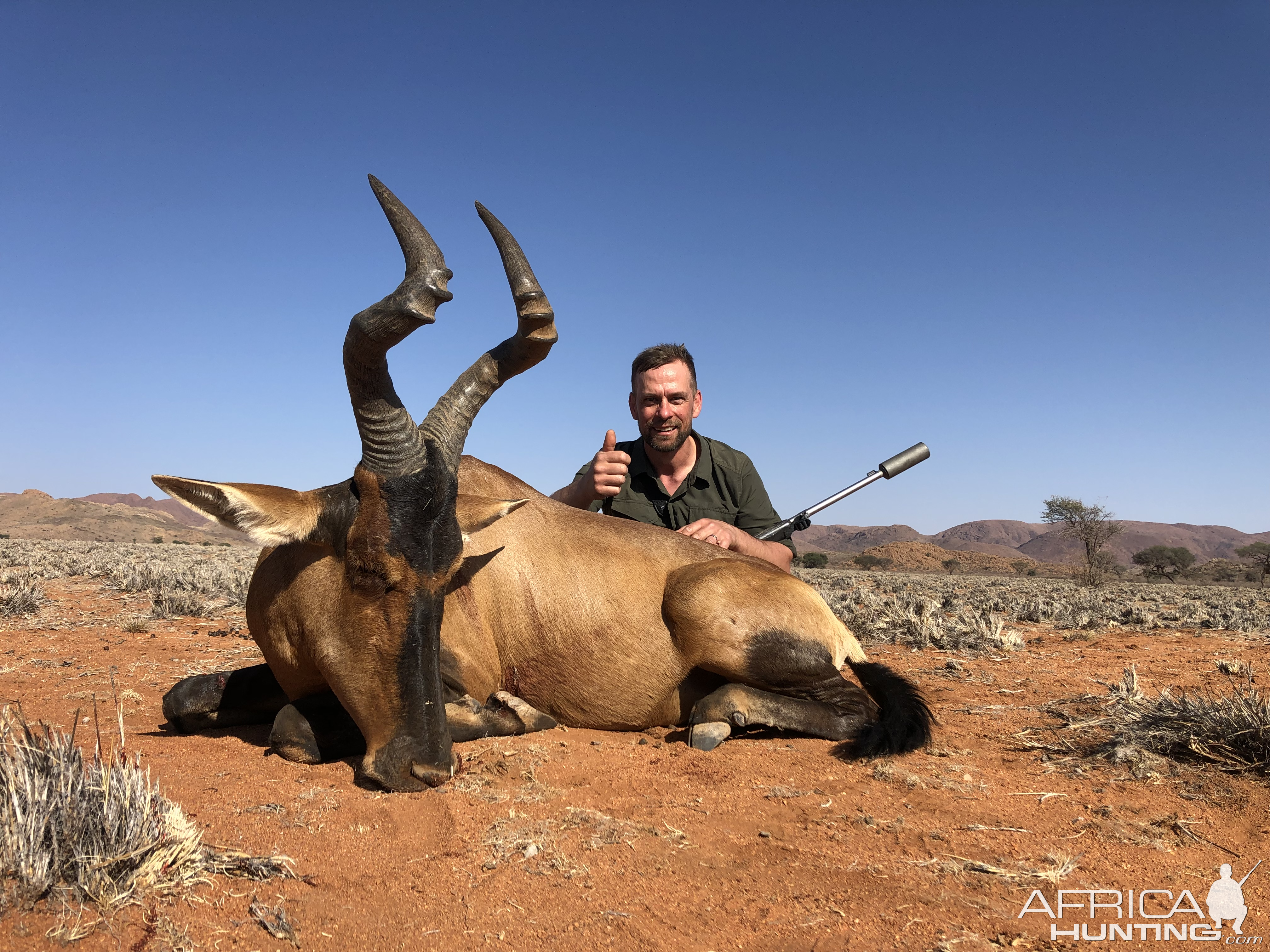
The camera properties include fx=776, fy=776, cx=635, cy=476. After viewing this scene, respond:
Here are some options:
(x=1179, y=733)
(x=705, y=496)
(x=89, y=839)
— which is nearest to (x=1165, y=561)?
(x=705, y=496)

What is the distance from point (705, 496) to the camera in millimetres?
7586

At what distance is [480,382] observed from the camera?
441 cm

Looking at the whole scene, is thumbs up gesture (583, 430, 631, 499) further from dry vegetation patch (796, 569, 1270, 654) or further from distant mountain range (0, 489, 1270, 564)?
distant mountain range (0, 489, 1270, 564)

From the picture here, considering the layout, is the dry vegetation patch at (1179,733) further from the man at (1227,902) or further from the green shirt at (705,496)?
the green shirt at (705,496)

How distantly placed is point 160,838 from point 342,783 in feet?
3.97


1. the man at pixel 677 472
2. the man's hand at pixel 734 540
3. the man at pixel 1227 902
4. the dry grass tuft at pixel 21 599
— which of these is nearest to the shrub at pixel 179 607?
the dry grass tuft at pixel 21 599

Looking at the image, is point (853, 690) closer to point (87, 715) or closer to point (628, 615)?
point (628, 615)

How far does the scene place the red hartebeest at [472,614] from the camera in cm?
Answer: 378

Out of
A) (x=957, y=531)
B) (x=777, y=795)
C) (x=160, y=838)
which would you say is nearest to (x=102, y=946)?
(x=160, y=838)

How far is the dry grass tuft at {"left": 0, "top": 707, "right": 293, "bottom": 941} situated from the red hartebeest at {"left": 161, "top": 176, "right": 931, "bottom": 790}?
106 centimetres

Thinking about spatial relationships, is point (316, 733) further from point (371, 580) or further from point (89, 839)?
point (89, 839)

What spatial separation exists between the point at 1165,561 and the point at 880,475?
42804mm

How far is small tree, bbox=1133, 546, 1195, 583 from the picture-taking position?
4122 centimetres

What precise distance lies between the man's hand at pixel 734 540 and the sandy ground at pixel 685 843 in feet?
6.46
